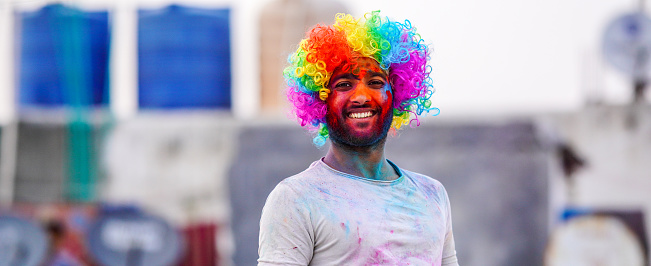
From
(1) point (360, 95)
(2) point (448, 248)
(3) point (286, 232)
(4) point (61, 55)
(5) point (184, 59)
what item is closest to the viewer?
(3) point (286, 232)

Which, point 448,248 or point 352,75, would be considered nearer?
point 352,75

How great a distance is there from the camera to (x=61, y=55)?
8547mm

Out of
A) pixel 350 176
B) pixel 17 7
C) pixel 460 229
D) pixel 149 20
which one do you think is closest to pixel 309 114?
pixel 350 176

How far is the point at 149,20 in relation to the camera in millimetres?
8508

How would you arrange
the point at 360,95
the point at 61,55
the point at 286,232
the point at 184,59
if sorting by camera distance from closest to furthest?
1. the point at 286,232
2. the point at 360,95
3. the point at 184,59
4. the point at 61,55

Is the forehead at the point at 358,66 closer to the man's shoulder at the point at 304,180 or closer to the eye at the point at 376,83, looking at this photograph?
the eye at the point at 376,83

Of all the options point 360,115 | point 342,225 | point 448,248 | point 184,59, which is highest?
point 184,59

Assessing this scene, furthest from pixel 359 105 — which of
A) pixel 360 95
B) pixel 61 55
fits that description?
pixel 61 55

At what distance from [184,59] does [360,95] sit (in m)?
6.56

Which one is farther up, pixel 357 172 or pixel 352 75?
pixel 352 75

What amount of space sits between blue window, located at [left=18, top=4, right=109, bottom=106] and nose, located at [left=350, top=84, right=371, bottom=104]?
22.3 feet

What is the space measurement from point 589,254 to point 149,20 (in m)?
4.65

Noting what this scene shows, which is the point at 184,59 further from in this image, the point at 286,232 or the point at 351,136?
the point at 286,232

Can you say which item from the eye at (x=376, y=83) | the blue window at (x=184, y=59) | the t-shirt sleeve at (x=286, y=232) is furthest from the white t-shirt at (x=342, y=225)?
the blue window at (x=184, y=59)
